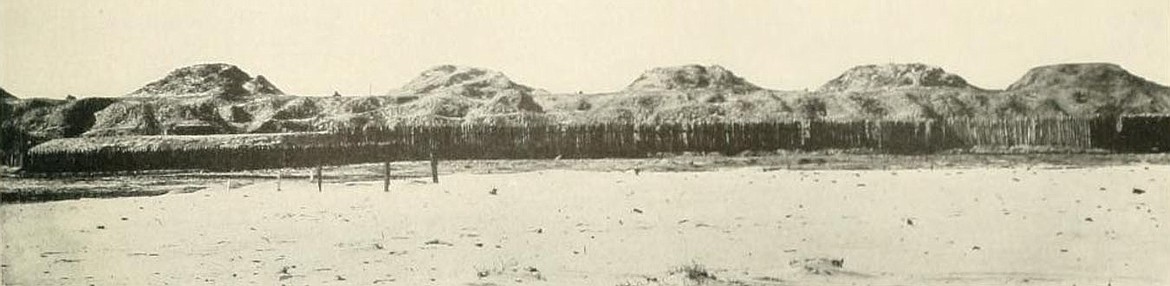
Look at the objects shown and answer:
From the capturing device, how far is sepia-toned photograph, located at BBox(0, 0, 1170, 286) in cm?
445

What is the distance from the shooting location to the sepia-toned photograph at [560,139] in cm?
445

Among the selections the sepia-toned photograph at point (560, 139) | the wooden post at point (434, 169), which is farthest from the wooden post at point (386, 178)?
the wooden post at point (434, 169)

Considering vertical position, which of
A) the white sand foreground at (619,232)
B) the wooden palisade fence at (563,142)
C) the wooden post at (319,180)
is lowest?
the white sand foreground at (619,232)

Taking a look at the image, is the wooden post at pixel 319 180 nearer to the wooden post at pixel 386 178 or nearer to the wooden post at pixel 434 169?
the wooden post at pixel 386 178

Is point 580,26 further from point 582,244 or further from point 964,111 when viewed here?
point 964,111

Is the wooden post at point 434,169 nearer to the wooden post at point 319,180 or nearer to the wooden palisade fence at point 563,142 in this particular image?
the wooden palisade fence at point 563,142

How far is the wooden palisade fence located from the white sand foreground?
12 centimetres

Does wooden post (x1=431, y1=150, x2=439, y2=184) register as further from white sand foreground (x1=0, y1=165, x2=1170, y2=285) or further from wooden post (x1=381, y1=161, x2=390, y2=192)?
wooden post (x1=381, y1=161, x2=390, y2=192)

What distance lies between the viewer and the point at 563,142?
4836mm

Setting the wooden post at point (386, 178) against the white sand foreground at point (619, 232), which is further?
the wooden post at point (386, 178)

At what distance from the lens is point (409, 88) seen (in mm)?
4711

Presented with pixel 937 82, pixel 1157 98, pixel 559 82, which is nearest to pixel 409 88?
pixel 559 82

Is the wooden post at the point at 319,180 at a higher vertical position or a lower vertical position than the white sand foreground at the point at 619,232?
higher

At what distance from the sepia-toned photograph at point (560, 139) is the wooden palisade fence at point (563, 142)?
0.01 m
